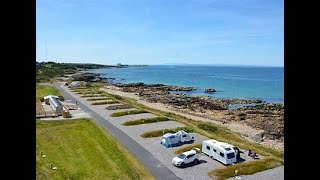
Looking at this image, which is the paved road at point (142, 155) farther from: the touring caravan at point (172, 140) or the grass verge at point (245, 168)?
the grass verge at point (245, 168)

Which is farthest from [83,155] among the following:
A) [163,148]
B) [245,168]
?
[245,168]

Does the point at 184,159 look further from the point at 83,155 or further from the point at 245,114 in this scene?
→ the point at 245,114

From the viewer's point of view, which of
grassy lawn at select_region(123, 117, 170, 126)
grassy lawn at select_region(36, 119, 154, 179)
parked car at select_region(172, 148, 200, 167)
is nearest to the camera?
grassy lawn at select_region(36, 119, 154, 179)

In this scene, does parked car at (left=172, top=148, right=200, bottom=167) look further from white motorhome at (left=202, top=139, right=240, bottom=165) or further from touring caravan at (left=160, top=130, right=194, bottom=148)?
touring caravan at (left=160, top=130, right=194, bottom=148)

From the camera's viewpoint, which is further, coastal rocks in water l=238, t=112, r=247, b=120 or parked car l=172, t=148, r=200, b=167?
coastal rocks in water l=238, t=112, r=247, b=120

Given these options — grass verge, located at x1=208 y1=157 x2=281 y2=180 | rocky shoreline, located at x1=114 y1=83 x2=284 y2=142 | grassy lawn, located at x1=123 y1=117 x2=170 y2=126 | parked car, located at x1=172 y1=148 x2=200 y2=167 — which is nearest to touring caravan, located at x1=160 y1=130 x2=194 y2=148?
parked car, located at x1=172 y1=148 x2=200 y2=167

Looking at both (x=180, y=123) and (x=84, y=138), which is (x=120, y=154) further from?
(x=180, y=123)

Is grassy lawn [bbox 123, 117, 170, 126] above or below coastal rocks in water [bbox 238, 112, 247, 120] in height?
above
